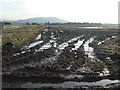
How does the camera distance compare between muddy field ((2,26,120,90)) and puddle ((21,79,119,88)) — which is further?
muddy field ((2,26,120,90))

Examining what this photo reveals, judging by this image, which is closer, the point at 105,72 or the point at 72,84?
the point at 72,84

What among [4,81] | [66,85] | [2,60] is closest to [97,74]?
[66,85]

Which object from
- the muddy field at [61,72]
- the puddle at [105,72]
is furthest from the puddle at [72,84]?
the puddle at [105,72]

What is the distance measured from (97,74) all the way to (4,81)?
233 inches

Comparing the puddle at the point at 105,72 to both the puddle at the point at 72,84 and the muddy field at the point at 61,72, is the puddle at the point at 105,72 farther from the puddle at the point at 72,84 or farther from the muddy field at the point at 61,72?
the puddle at the point at 72,84

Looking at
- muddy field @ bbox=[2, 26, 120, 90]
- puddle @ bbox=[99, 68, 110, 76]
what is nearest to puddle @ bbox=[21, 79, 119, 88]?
muddy field @ bbox=[2, 26, 120, 90]

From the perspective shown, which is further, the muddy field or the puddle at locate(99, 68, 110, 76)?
the puddle at locate(99, 68, 110, 76)

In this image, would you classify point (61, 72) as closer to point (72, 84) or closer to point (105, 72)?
point (72, 84)

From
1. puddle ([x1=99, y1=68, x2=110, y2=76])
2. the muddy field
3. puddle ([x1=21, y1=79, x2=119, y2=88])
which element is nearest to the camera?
puddle ([x1=21, y1=79, x2=119, y2=88])

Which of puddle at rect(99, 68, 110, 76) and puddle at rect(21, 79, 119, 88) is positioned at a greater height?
puddle at rect(99, 68, 110, 76)

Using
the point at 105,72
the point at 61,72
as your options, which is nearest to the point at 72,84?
the point at 61,72

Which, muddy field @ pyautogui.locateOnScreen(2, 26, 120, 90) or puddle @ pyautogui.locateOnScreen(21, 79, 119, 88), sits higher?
muddy field @ pyautogui.locateOnScreen(2, 26, 120, 90)

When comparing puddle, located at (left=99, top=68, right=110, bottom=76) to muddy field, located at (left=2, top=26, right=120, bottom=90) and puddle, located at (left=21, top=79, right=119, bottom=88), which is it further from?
puddle, located at (left=21, top=79, right=119, bottom=88)

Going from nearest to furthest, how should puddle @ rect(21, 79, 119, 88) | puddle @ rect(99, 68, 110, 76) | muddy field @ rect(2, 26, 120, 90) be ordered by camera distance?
puddle @ rect(21, 79, 119, 88)
muddy field @ rect(2, 26, 120, 90)
puddle @ rect(99, 68, 110, 76)
